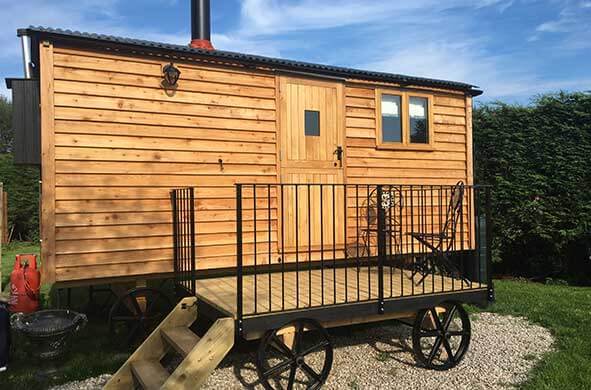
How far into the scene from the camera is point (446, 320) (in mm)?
4801

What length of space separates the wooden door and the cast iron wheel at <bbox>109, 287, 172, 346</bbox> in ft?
5.54

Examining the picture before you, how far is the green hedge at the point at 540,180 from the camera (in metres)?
8.91

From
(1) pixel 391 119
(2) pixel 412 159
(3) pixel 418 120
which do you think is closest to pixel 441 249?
(2) pixel 412 159

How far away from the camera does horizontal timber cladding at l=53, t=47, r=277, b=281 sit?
4770 millimetres

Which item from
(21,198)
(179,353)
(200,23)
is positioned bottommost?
(179,353)

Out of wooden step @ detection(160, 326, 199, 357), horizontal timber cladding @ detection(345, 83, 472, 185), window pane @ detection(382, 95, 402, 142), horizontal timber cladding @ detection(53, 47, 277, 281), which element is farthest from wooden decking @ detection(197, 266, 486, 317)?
window pane @ detection(382, 95, 402, 142)

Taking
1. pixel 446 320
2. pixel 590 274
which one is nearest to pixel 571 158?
pixel 590 274

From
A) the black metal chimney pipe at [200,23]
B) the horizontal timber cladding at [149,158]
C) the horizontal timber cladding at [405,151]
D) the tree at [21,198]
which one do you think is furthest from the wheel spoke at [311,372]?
the tree at [21,198]

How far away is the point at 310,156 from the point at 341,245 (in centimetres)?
127

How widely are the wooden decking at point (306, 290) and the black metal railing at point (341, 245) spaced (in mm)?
10

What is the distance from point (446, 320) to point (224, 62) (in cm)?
386

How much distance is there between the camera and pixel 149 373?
376 centimetres

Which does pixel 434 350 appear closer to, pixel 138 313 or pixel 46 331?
pixel 138 313

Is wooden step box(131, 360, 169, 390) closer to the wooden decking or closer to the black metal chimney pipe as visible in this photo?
the wooden decking
